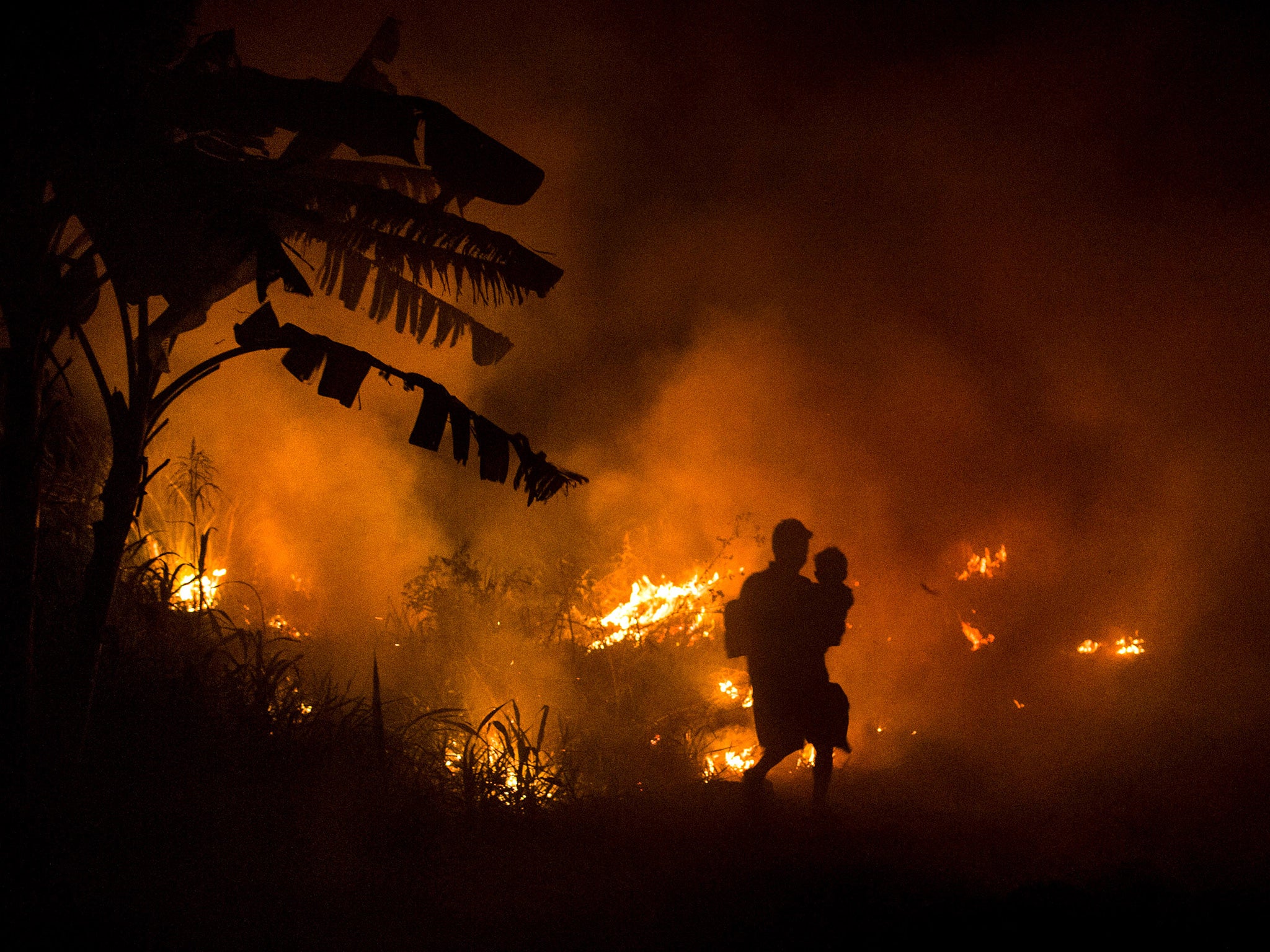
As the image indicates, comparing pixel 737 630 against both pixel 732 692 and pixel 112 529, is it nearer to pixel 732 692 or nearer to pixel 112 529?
pixel 732 692

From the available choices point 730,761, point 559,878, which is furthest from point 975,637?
point 559,878

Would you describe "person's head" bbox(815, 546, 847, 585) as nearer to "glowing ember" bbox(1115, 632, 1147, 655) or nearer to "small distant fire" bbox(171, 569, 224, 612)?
"small distant fire" bbox(171, 569, 224, 612)

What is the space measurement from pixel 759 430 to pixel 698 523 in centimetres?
164

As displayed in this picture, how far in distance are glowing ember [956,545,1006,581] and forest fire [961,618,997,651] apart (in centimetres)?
55

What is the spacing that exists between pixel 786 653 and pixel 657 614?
290 centimetres

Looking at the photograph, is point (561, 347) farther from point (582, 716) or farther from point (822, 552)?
point (822, 552)

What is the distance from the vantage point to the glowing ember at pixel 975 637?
9094 mm

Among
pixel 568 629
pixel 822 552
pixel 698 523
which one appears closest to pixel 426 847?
pixel 822 552

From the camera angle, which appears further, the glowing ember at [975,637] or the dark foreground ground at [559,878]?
the glowing ember at [975,637]

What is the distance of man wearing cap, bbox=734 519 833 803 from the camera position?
498 cm

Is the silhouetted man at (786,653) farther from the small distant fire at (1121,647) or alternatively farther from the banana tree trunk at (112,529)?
the small distant fire at (1121,647)

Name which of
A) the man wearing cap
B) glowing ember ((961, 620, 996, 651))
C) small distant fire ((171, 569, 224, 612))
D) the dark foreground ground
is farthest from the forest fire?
small distant fire ((171, 569, 224, 612))

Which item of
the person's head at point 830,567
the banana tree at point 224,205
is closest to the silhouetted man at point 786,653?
the person's head at point 830,567

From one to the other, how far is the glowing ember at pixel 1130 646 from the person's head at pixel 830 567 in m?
6.24
